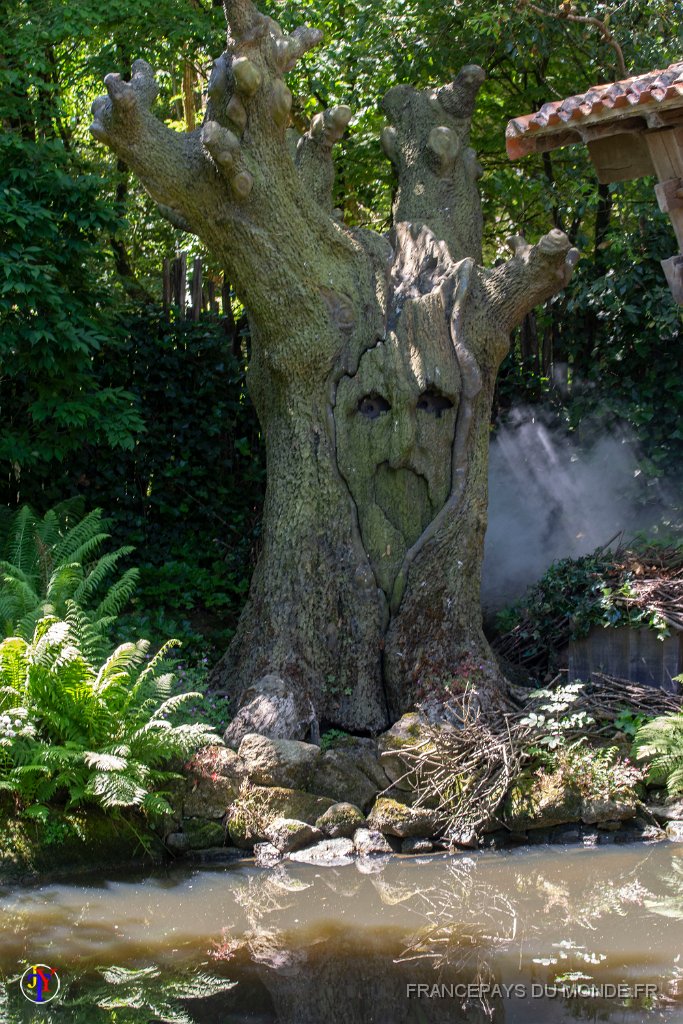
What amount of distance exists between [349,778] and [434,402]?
10.5ft

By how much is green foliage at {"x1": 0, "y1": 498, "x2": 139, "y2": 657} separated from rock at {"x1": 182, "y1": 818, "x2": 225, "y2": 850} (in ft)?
4.62

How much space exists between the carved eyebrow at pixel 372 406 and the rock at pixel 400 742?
8.38 feet

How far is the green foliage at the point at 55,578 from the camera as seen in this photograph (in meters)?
7.46

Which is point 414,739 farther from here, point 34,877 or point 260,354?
point 260,354

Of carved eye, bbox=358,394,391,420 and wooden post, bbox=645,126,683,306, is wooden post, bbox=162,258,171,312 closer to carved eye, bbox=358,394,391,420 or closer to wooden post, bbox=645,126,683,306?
carved eye, bbox=358,394,391,420

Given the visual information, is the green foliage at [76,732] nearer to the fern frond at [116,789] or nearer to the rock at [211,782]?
the fern frond at [116,789]

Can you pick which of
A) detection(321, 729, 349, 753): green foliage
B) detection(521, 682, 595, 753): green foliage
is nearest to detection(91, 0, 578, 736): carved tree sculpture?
detection(321, 729, 349, 753): green foliage

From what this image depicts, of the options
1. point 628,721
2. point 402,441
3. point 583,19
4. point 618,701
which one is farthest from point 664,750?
point 583,19

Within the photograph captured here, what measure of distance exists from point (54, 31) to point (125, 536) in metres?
4.90

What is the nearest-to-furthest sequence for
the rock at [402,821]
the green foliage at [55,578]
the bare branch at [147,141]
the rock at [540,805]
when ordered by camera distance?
the rock at [402,821] → the rock at [540,805] → the green foliage at [55,578] → the bare branch at [147,141]

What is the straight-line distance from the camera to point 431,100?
9.90 metres

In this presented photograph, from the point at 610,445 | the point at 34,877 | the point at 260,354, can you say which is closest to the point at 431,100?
the point at 260,354

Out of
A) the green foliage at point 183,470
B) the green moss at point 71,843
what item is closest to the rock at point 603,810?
the green moss at point 71,843

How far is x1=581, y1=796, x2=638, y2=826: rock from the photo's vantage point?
7.11m
